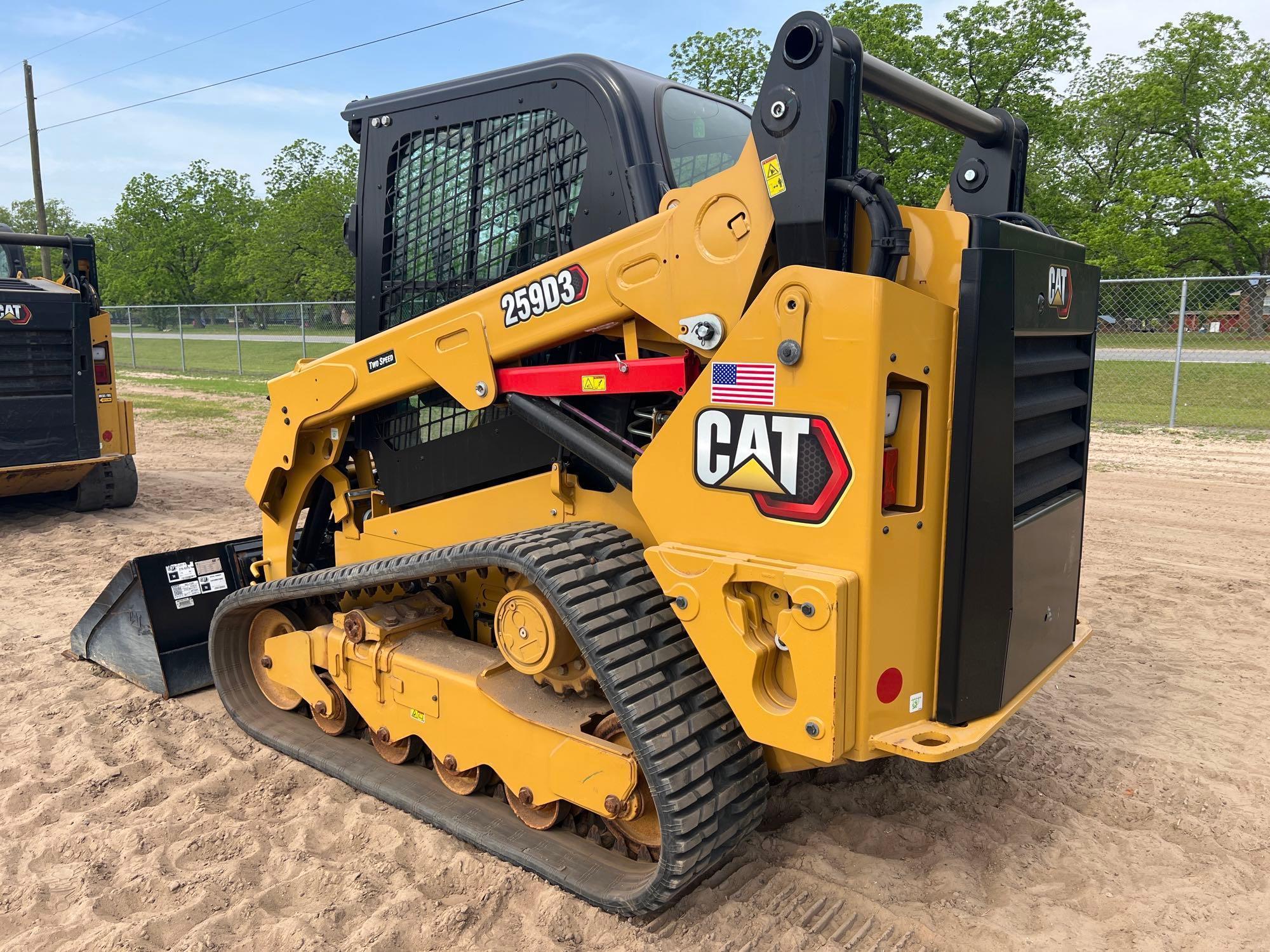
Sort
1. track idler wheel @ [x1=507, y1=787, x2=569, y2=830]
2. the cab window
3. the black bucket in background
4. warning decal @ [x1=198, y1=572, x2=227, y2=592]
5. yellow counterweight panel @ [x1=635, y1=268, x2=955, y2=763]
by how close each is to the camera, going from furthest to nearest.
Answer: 1. warning decal @ [x1=198, y1=572, x2=227, y2=592]
2. the black bucket in background
3. the cab window
4. track idler wheel @ [x1=507, y1=787, x2=569, y2=830]
5. yellow counterweight panel @ [x1=635, y1=268, x2=955, y2=763]

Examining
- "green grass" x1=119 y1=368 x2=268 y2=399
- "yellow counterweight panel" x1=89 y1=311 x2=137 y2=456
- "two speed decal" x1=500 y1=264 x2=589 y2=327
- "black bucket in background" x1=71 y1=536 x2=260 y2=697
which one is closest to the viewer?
"two speed decal" x1=500 y1=264 x2=589 y2=327

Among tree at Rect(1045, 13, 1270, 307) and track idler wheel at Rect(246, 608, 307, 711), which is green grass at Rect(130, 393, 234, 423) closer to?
track idler wheel at Rect(246, 608, 307, 711)

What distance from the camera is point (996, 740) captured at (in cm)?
409

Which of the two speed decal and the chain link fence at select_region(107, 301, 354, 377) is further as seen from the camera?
the chain link fence at select_region(107, 301, 354, 377)

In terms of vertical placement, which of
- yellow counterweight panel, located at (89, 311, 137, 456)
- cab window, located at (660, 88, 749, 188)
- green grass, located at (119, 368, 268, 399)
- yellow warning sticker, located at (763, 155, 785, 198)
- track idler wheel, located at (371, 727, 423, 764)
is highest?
cab window, located at (660, 88, 749, 188)

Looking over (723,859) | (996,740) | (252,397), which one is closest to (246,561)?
(723,859)

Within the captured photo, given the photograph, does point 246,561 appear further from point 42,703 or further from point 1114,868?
point 1114,868

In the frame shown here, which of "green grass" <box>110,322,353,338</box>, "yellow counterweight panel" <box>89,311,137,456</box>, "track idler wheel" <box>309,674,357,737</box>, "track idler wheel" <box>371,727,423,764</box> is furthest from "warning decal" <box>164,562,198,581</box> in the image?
"green grass" <box>110,322,353,338</box>

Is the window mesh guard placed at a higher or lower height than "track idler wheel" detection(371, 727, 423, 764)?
higher

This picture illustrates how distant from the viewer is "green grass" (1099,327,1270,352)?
1584cm

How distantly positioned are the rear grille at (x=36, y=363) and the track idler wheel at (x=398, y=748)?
220 inches

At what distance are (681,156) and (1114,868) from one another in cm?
276

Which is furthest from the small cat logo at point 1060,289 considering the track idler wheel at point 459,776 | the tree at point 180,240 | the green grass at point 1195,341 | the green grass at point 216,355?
the tree at point 180,240

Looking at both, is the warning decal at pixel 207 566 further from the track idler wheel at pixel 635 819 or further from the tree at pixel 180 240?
the tree at pixel 180 240
